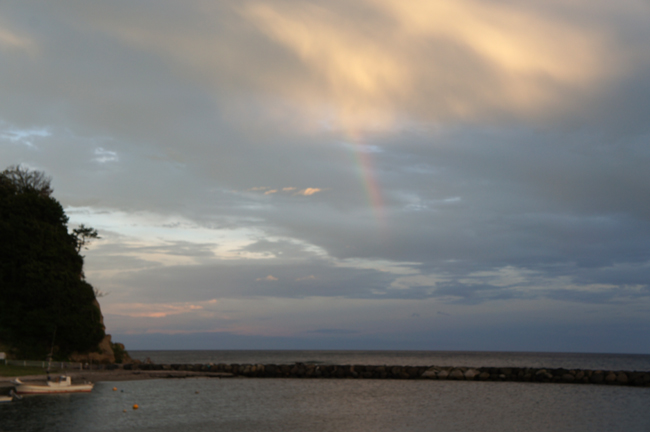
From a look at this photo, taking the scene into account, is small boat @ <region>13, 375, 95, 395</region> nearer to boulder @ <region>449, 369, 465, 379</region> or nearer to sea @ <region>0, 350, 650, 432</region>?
sea @ <region>0, 350, 650, 432</region>

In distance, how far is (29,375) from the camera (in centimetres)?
5081

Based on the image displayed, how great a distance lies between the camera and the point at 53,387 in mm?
46031

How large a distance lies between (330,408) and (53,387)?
2482 cm

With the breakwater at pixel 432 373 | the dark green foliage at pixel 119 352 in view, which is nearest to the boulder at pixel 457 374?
the breakwater at pixel 432 373

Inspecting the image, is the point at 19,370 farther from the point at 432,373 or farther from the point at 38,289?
the point at 432,373

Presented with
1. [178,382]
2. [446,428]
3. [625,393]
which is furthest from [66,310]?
[625,393]

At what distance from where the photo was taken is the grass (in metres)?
51.1

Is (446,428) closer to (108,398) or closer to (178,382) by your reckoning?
(108,398)

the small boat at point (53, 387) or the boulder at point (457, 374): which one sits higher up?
the small boat at point (53, 387)

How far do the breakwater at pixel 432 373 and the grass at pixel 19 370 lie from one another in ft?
41.2

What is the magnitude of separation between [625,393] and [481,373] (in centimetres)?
1984

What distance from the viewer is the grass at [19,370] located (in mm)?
51112

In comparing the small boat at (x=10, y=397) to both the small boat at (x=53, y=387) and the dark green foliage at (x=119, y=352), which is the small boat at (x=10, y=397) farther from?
the dark green foliage at (x=119, y=352)

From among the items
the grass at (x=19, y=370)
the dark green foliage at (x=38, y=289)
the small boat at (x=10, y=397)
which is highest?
the dark green foliage at (x=38, y=289)
